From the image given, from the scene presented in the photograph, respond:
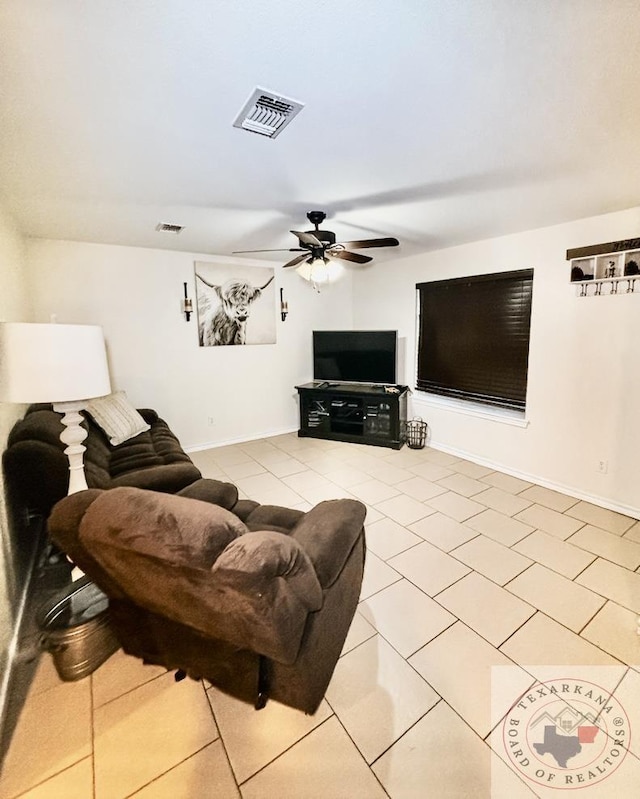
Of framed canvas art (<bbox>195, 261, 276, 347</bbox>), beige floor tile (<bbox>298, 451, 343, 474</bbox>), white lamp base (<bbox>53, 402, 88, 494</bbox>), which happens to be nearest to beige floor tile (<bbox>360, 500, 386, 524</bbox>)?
beige floor tile (<bbox>298, 451, 343, 474</bbox>)

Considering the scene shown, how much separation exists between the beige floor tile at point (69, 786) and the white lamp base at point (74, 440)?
1044 mm

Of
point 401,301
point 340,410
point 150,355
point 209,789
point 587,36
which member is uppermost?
point 587,36

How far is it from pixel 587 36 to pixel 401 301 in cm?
368

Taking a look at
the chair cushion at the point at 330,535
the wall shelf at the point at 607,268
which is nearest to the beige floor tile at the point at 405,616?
the chair cushion at the point at 330,535

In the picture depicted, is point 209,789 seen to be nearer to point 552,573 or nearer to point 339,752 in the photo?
point 339,752

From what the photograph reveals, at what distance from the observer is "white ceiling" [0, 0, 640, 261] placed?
107cm

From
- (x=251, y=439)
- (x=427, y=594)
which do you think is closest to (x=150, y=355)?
(x=251, y=439)

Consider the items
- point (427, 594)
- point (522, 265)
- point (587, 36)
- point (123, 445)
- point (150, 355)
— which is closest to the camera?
point (587, 36)

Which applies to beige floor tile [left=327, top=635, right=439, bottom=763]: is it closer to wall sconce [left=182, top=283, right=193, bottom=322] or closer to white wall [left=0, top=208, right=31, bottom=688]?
white wall [left=0, top=208, right=31, bottom=688]

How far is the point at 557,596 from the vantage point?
2066 millimetres

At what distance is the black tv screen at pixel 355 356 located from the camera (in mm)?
4707

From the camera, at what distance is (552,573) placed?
2.26m

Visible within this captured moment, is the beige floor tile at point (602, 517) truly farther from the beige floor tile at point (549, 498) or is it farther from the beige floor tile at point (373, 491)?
the beige floor tile at point (373, 491)

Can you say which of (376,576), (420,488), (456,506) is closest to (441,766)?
(376,576)
